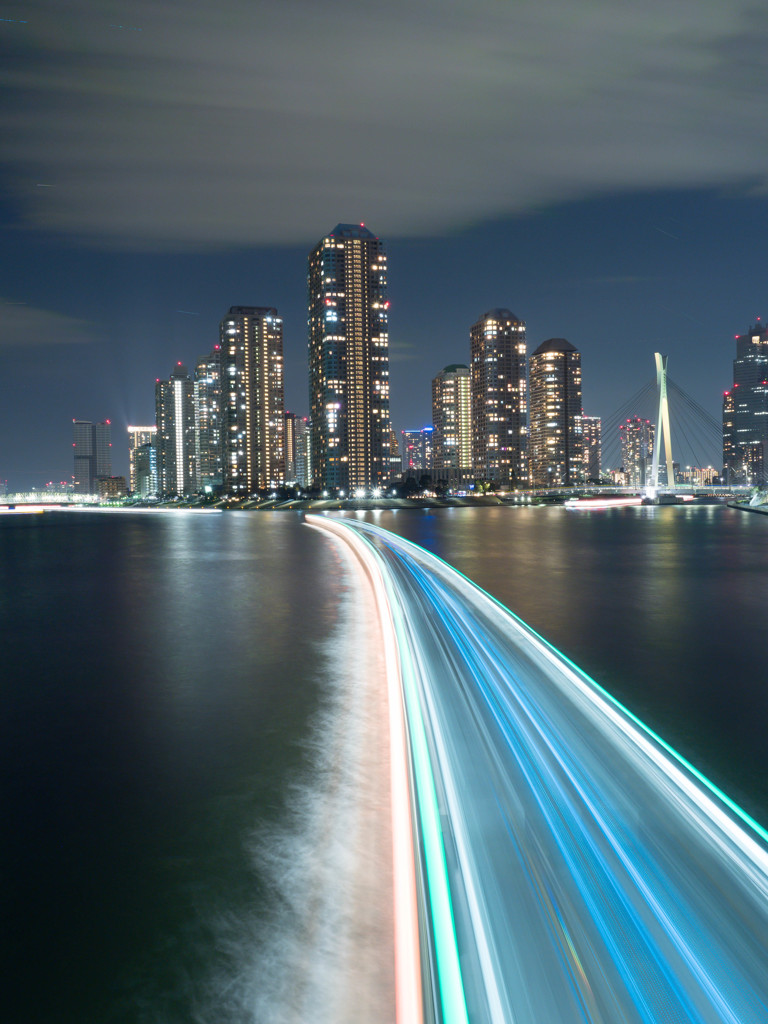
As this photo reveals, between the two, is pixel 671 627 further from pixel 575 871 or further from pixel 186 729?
pixel 575 871

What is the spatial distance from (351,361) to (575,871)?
19134 cm

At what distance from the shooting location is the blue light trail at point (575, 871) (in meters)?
3.02

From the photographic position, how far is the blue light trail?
3.02 meters

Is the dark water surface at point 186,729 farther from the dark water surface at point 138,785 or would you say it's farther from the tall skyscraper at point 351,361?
the tall skyscraper at point 351,361

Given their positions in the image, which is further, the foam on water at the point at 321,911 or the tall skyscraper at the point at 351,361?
the tall skyscraper at the point at 351,361

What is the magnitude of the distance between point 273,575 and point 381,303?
605 ft

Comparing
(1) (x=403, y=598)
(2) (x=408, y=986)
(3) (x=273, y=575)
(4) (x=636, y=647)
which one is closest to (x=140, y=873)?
(2) (x=408, y=986)

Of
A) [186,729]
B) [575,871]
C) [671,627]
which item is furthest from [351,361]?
[575,871]

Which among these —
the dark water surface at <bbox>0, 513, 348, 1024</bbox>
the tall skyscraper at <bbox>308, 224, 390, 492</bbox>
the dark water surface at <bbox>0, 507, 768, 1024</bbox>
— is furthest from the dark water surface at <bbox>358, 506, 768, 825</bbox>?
the tall skyscraper at <bbox>308, 224, 390, 492</bbox>

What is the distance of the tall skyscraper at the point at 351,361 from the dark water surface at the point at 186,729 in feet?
564

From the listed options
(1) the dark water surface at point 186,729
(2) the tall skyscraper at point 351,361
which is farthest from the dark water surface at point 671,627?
(2) the tall skyscraper at point 351,361

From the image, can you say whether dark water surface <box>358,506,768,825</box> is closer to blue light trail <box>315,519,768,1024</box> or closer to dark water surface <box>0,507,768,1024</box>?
dark water surface <box>0,507,768,1024</box>

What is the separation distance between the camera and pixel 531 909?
11.7 ft

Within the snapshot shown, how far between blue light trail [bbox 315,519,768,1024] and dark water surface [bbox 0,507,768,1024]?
2.37ft
